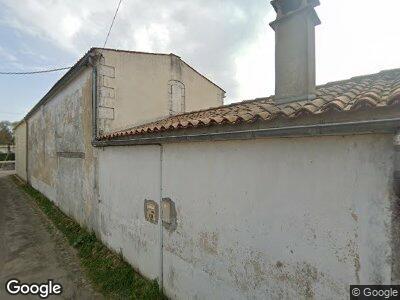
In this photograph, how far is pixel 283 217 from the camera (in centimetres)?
335

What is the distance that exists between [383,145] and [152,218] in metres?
4.30

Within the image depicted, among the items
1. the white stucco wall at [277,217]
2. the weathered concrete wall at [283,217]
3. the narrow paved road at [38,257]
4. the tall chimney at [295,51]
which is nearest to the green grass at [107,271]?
the narrow paved road at [38,257]

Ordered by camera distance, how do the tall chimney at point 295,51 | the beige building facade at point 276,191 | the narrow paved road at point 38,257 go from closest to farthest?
the beige building facade at point 276,191
the tall chimney at point 295,51
the narrow paved road at point 38,257

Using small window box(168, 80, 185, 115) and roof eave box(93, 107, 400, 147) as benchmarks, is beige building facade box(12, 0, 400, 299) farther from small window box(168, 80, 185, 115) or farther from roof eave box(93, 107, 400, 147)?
small window box(168, 80, 185, 115)

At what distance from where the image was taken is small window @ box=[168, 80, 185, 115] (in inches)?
412

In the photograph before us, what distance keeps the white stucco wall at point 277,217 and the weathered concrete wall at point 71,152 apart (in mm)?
4319

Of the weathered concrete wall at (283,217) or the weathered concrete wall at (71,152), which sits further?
the weathered concrete wall at (71,152)

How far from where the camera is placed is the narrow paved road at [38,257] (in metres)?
6.04

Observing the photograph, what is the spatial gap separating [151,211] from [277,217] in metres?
3.03

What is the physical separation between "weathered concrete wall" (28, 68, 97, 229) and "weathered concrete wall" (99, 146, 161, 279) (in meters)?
1.06

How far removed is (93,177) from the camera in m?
8.80

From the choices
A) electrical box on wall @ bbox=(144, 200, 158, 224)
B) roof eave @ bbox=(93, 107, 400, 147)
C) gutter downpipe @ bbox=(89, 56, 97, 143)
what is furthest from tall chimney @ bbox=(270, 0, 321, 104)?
gutter downpipe @ bbox=(89, 56, 97, 143)

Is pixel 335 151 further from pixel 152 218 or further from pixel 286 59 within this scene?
pixel 152 218

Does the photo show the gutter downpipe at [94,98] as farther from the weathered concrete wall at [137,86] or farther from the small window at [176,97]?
the small window at [176,97]
